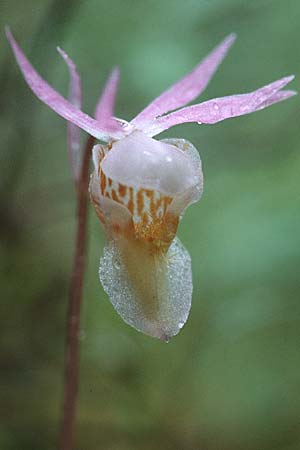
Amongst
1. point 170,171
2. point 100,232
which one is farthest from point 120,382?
point 170,171

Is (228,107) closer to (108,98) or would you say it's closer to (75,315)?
(108,98)

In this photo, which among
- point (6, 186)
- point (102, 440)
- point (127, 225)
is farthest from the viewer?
point (6, 186)

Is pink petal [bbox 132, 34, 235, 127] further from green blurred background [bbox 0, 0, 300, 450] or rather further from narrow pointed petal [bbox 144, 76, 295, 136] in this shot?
green blurred background [bbox 0, 0, 300, 450]

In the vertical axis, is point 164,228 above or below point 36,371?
below

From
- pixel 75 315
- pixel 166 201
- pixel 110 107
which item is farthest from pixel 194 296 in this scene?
pixel 110 107

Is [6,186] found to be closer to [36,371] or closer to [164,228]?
[36,371]

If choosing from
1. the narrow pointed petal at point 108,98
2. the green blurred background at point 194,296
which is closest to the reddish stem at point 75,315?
the narrow pointed petal at point 108,98

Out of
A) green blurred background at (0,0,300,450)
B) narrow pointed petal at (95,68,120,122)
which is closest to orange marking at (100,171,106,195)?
narrow pointed petal at (95,68,120,122)
